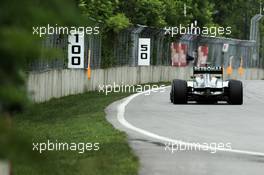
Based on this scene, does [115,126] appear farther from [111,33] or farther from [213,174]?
[111,33]

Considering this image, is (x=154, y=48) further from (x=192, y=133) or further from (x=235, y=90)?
(x=192, y=133)

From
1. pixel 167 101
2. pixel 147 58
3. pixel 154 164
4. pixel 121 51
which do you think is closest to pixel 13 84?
pixel 154 164

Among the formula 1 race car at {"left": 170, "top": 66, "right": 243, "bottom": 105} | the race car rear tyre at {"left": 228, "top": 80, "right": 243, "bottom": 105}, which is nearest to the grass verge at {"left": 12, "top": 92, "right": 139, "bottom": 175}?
the formula 1 race car at {"left": 170, "top": 66, "right": 243, "bottom": 105}

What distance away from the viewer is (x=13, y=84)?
1.63 metres

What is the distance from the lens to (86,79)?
114 ft

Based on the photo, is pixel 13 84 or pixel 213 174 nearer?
pixel 13 84

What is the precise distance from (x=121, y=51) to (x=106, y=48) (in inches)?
149

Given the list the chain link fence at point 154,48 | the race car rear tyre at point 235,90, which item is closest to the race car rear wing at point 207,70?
the race car rear tyre at point 235,90

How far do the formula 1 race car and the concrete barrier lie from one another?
391 cm

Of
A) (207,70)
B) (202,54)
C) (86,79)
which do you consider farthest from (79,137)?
(202,54)

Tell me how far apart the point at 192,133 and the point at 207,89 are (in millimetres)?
10372

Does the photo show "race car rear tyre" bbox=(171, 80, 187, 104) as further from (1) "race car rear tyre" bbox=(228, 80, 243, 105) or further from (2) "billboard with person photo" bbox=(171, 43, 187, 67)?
(2) "billboard with person photo" bbox=(171, 43, 187, 67)

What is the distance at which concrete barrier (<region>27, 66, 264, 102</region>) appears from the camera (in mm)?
26062

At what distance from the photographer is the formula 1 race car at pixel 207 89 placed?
25906mm
